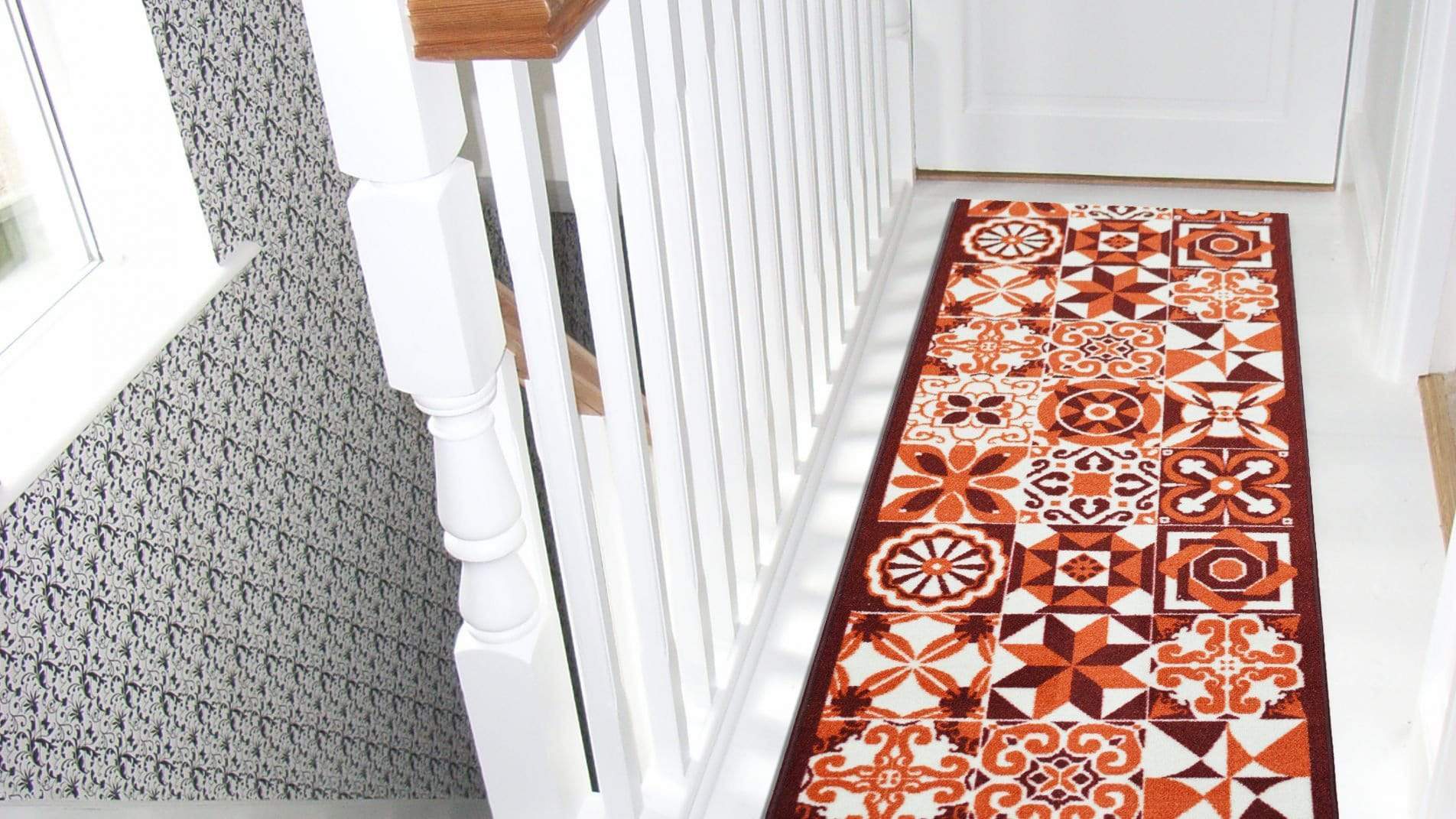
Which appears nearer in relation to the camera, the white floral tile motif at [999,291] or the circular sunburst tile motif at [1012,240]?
the white floral tile motif at [999,291]

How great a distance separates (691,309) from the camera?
1.54 m

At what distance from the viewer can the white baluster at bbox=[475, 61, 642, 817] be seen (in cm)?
114

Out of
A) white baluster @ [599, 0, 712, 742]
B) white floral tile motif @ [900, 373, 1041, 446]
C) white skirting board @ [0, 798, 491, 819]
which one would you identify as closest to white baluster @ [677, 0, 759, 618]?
white baluster @ [599, 0, 712, 742]

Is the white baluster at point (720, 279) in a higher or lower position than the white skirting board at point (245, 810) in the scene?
higher

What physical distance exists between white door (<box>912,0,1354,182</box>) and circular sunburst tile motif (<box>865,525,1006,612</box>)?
1.40m

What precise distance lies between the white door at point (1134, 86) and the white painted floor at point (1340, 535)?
0.29m

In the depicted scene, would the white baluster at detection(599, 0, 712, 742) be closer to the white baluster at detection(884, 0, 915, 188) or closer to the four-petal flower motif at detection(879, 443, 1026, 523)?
the four-petal flower motif at detection(879, 443, 1026, 523)

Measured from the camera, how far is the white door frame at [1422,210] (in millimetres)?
2178

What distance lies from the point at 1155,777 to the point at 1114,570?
382 millimetres

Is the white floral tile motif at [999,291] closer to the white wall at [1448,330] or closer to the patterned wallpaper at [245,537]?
the white wall at [1448,330]

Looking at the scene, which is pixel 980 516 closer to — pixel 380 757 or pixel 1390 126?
pixel 1390 126

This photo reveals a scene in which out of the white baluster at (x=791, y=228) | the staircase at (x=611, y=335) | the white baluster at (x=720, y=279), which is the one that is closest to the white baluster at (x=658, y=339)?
the staircase at (x=611, y=335)

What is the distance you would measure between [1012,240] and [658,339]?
160 centimetres

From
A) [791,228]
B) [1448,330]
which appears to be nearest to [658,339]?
[791,228]
